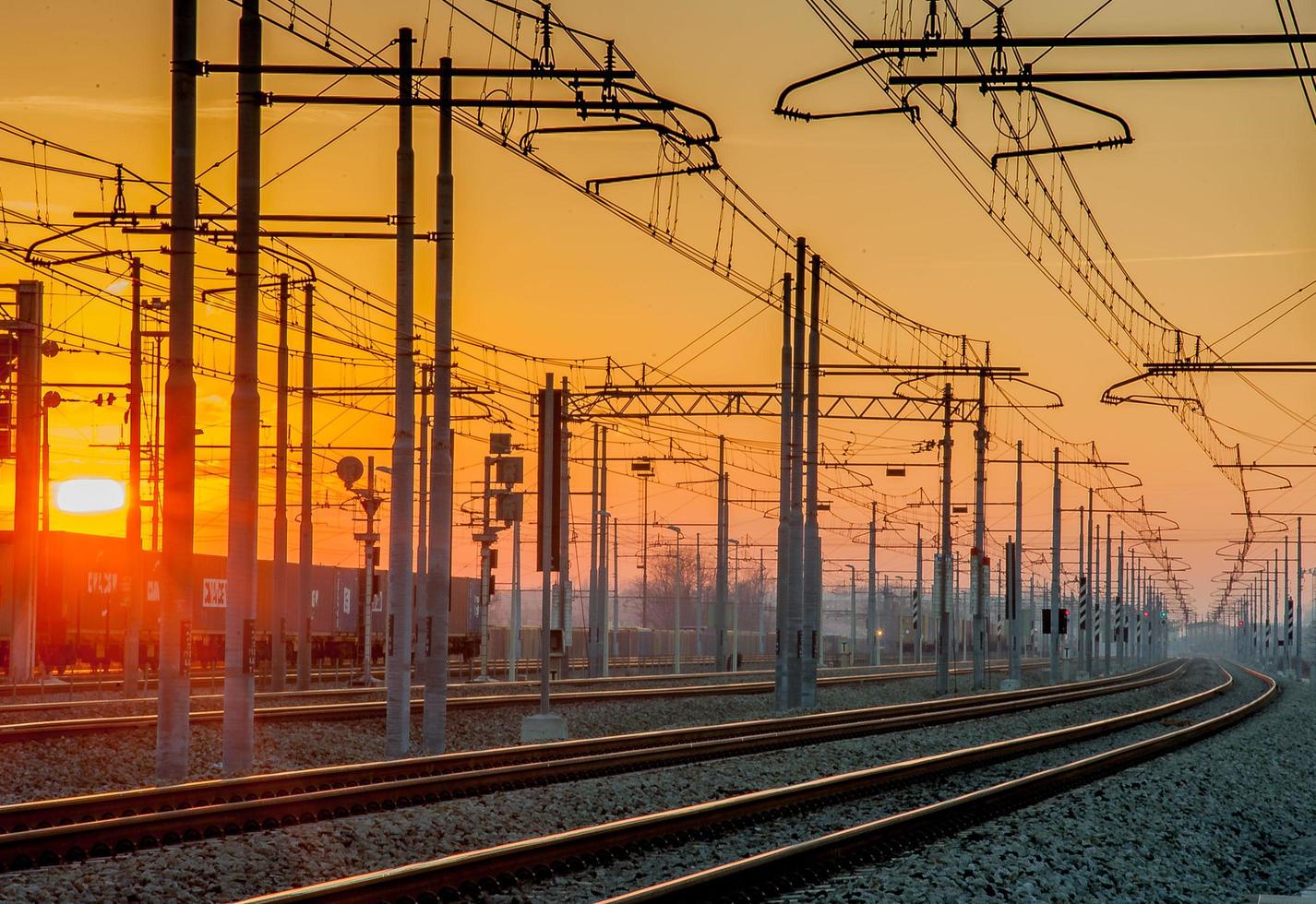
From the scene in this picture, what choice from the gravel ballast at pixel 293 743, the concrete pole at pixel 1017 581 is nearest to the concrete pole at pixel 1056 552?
the concrete pole at pixel 1017 581

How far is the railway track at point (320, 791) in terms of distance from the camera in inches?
597

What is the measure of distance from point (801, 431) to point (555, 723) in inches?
483

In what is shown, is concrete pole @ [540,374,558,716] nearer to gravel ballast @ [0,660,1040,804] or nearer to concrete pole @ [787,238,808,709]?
gravel ballast @ [0,660,1040,804]

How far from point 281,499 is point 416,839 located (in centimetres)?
2424

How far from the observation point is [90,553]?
187 ft

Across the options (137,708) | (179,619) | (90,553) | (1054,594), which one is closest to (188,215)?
(179,619)

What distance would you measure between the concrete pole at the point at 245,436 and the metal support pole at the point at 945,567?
30.0 m

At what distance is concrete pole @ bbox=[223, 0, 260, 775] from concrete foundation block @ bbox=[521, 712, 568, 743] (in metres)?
7.34

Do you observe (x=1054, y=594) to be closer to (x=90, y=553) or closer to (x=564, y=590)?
(x=564, y=590)

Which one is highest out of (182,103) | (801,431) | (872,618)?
(182,103)

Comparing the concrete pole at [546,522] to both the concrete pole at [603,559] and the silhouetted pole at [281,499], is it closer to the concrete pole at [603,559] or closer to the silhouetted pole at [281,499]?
the silhouetted pole at [281,499]

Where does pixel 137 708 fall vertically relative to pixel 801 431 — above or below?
below

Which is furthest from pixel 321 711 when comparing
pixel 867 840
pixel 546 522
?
pixel 867 840

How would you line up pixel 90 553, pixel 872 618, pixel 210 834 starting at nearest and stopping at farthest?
1. pixel 210 834
2. pixel 90 553
3. pixel 872 618
